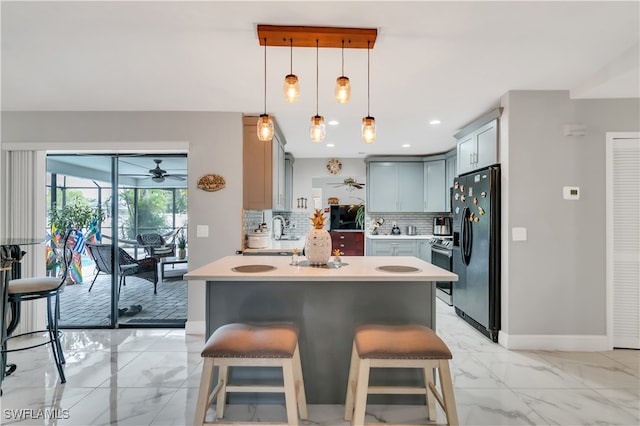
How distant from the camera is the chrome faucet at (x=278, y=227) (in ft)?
18.9

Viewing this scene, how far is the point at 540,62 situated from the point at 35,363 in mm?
4762

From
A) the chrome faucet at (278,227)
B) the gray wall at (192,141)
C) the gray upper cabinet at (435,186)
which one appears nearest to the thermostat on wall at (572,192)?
the gray upper cabinet at (435,186)

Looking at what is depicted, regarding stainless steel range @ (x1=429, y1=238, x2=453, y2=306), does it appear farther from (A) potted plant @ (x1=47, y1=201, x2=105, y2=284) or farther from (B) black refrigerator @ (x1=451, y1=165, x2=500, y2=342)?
(A) potted plant @ (x1=47, y1=201, x2=105, y2=284)

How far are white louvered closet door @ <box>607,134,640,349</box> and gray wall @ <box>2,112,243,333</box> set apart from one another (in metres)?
3.61

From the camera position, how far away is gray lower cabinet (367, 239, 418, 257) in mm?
5594

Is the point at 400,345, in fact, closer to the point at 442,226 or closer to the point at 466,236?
the point at 466,236

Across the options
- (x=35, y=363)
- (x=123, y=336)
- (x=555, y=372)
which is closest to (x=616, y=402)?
(x=555, y=372)

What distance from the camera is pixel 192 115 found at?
139 inches

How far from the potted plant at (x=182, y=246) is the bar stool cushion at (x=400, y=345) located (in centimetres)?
281

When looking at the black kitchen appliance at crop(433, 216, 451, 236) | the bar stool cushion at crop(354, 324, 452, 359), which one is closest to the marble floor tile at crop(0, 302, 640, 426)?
the bar stool cushion at crop(354, 324, 452, 359)

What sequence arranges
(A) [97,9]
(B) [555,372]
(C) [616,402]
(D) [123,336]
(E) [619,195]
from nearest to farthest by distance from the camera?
(A) [97,9] → (C) [616,402] → (B) [555,372] → (E) [619,195] → (D) [123,336]

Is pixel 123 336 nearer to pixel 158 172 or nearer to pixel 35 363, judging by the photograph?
pixel 35 363

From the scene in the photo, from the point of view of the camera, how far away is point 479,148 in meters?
3.61

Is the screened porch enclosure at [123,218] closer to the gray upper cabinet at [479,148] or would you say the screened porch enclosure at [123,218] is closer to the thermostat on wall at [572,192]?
the gray upper cabinet at [479,148]
